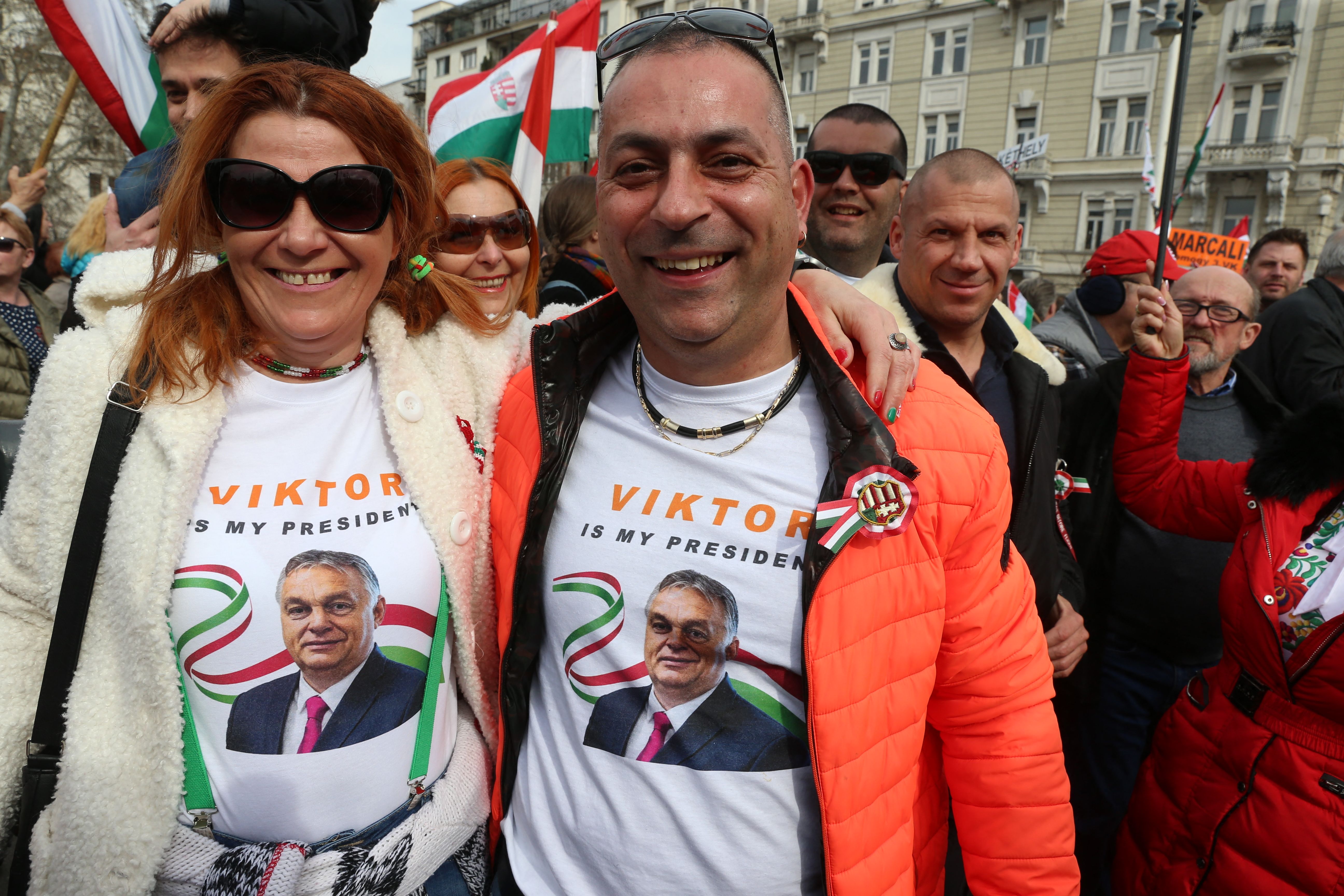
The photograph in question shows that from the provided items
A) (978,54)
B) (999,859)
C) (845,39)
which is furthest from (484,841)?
(845,39)

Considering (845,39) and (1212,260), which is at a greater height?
(845,39)

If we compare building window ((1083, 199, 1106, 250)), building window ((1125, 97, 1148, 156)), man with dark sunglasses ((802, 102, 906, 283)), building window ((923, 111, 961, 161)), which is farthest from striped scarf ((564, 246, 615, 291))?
building window ((923, 111, 961, 161))

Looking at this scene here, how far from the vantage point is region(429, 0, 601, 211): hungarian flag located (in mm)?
5168

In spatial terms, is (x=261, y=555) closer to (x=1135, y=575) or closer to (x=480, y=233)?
(x=480, y=233)

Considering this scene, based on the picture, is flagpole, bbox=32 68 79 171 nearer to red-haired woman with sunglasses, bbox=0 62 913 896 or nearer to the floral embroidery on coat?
red-haired woman with sunglasses, bbox=0 62 913 896

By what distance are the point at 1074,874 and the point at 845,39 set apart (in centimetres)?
3557

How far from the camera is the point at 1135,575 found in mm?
3307

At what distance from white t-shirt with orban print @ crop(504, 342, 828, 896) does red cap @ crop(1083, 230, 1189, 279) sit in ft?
14.8

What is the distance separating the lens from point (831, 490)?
1.48m

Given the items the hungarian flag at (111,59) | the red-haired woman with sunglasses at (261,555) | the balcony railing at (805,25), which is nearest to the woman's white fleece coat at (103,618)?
the red-haired woman with sunglasses at (261,555)

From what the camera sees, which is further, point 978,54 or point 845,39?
point 845,39

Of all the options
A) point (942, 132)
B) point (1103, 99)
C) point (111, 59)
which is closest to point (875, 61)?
point (942, 132)

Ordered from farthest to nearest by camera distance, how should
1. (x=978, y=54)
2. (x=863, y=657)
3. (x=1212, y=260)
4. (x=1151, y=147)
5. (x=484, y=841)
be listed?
(x=978, y=54)
(x=1151, y=147)
(x=1212, y=260)
(x=484, y=841)
(x=863, y=657)

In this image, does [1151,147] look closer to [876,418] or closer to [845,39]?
[845,39]
